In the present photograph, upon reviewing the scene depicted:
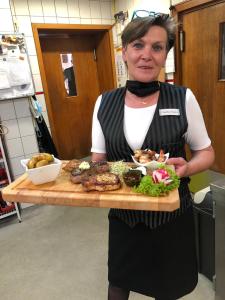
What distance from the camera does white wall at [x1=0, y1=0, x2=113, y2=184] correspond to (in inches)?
89.4

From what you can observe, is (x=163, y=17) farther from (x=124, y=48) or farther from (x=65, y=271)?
(x=65, y=271)

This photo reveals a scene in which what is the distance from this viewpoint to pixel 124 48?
863 mm

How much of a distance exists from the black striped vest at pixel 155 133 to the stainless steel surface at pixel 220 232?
259 millimetres

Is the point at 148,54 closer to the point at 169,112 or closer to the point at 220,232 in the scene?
the point at 169,112

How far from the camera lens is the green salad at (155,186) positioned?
0.71 metres

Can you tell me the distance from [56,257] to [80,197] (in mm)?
1296

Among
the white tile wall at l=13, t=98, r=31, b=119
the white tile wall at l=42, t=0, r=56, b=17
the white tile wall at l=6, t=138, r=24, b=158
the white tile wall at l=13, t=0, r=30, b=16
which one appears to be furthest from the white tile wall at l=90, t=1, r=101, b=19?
the white tile wall at l=6, t=138, r=24, b=158

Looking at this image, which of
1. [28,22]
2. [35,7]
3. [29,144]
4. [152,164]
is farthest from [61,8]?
[152,164]

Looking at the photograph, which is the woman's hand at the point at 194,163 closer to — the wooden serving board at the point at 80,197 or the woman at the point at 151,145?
the woman at the point at 151,145

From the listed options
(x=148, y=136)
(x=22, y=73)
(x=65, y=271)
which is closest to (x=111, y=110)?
(x=148, y=136)

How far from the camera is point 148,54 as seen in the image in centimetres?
79

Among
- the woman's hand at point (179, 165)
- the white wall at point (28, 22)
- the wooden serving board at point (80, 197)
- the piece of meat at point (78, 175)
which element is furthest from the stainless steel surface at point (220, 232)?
the white wall at point (28, 22)

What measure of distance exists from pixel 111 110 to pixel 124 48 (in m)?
0.22

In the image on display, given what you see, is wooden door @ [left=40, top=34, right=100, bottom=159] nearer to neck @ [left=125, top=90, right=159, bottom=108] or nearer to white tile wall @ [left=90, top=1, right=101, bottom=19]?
white tile wall @ [left=90, top=1, right=101, bottom=19]
